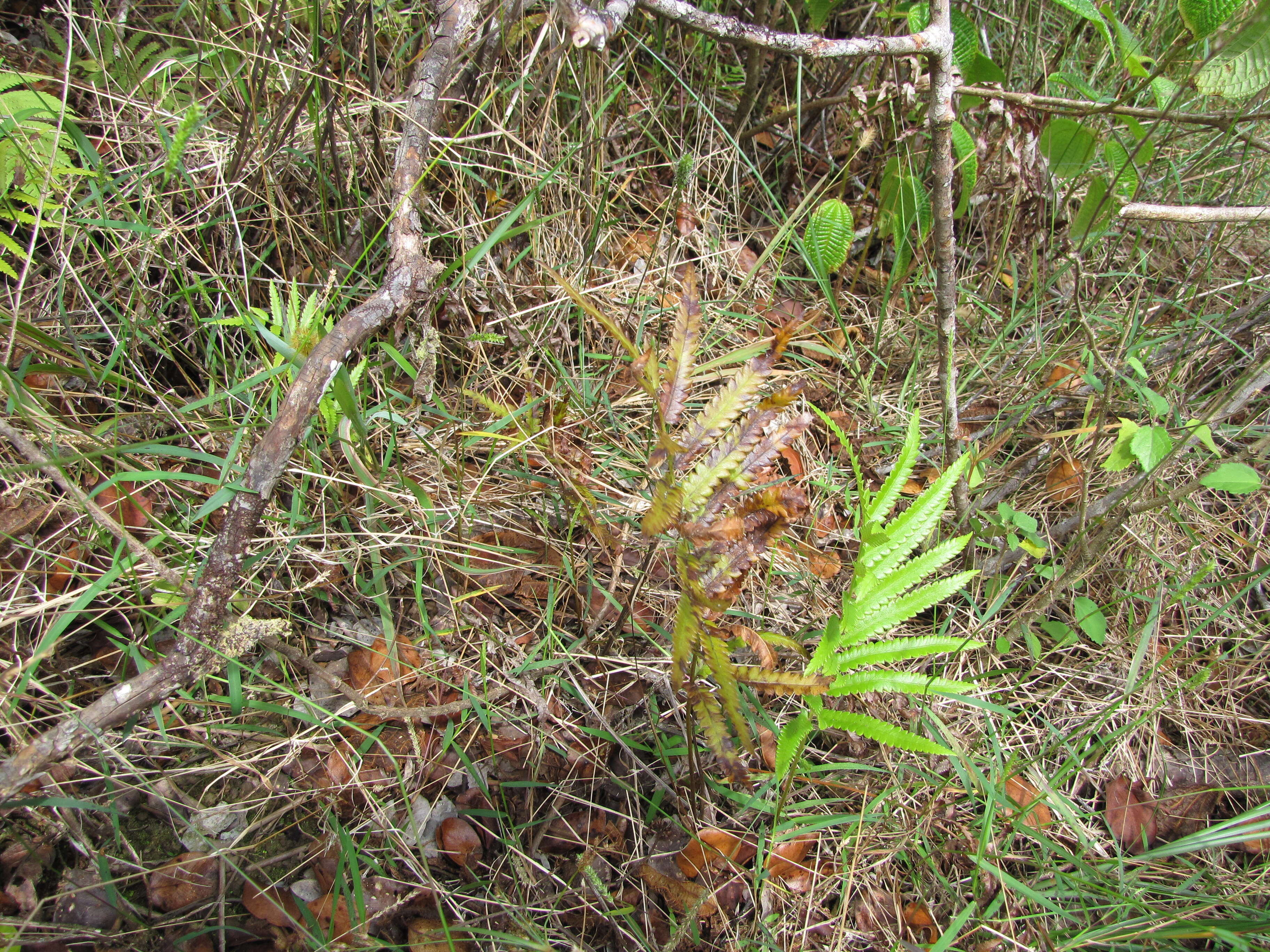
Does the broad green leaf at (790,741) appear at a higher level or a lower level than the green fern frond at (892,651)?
lower

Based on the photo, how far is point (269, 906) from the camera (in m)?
1.34

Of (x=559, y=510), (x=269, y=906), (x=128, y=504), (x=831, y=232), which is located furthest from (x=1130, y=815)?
(x=128, y=504)

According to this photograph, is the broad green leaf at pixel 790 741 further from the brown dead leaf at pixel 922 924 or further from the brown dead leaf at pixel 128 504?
the brown dead leaf at pixel 128 504

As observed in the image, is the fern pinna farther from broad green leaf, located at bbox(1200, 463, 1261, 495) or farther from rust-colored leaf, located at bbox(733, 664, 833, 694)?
broad green leaf, located at bbox(1200, 463, 1261, 495)

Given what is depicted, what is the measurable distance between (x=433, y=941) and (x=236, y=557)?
0.83 m

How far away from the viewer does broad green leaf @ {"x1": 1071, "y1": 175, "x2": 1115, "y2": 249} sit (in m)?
1.95

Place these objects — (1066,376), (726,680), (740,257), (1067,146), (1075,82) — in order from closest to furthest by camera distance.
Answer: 1. (726,680)
2. (1075,82)
3. (1067,146)
4. (1066,376)
5. (740,257)

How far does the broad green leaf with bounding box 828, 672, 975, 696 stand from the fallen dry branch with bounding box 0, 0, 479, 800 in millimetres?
1135

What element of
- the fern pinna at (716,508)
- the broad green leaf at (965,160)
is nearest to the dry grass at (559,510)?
the broad green leaf at (965,160)

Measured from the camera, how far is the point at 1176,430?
6.08 ft

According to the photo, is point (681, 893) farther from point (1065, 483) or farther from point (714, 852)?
point (1065, 483)

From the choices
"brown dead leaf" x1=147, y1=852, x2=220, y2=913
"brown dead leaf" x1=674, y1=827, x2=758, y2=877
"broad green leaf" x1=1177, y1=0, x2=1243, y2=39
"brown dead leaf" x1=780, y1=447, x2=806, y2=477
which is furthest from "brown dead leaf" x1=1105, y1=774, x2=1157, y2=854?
"brown dead leaf" x1=147, y1=852, x2=220, y2=913

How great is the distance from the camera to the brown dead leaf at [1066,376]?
216 centimetres

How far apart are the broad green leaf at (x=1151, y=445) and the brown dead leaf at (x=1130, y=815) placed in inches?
31.1
